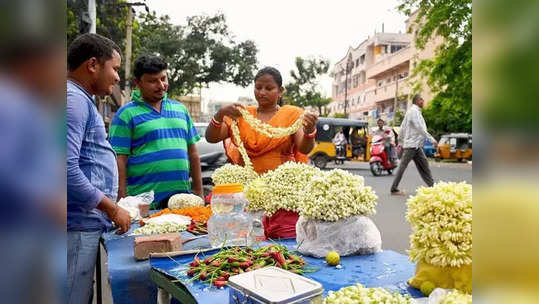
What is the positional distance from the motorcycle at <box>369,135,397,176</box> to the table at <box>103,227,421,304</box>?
11.6 m

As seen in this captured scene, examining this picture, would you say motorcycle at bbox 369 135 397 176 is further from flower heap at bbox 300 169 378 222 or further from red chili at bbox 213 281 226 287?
red chili at bbox 213 281 226 287

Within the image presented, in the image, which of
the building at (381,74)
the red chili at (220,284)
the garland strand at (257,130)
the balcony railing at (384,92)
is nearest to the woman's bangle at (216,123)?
the garland strand at (257,130)

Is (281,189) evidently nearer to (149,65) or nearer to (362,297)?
(362,297)

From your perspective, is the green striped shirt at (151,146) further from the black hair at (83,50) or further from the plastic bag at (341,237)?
the plastic bag at (341,237)

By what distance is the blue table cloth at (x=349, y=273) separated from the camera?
4.80ft

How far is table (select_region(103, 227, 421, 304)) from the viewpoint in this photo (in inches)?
58.9

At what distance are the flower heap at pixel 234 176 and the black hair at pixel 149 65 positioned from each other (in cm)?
96

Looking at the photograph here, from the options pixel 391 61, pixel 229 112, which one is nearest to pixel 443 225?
pixel 229 112

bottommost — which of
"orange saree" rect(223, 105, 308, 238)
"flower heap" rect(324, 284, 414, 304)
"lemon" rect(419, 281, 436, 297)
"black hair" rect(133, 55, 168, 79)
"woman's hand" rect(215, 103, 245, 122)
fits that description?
"lemon" rect(419, 281, 436, 297)

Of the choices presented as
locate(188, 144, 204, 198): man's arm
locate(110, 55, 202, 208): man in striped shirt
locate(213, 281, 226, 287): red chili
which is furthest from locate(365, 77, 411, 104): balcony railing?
locate(213, 281, 226, 287): red chili
